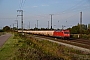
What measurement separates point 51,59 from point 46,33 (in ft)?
241

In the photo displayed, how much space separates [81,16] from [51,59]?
192 ft

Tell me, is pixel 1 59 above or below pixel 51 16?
below

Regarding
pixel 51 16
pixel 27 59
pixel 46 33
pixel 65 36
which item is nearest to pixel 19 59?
pixel 27 59

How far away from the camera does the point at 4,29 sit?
177 m

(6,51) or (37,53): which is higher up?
(37,53)

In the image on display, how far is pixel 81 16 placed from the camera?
66.6 m

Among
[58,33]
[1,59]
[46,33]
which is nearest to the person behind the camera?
[1,59]

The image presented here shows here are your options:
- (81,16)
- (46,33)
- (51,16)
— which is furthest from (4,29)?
(81,16)

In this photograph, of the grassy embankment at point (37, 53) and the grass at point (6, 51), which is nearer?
the grassy embankment at point (37, 53)

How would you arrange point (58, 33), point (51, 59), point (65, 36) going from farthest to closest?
point (58, 33), point (65, 36), point (51, 59)

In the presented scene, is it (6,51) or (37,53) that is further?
(6,51)

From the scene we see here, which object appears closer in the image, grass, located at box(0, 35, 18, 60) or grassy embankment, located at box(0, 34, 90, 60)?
grassy embankment, located at box(0, 34, 90, 60)

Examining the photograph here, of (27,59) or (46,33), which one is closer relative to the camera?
(27,59)

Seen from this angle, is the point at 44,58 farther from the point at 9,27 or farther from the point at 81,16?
the point at 9,27
